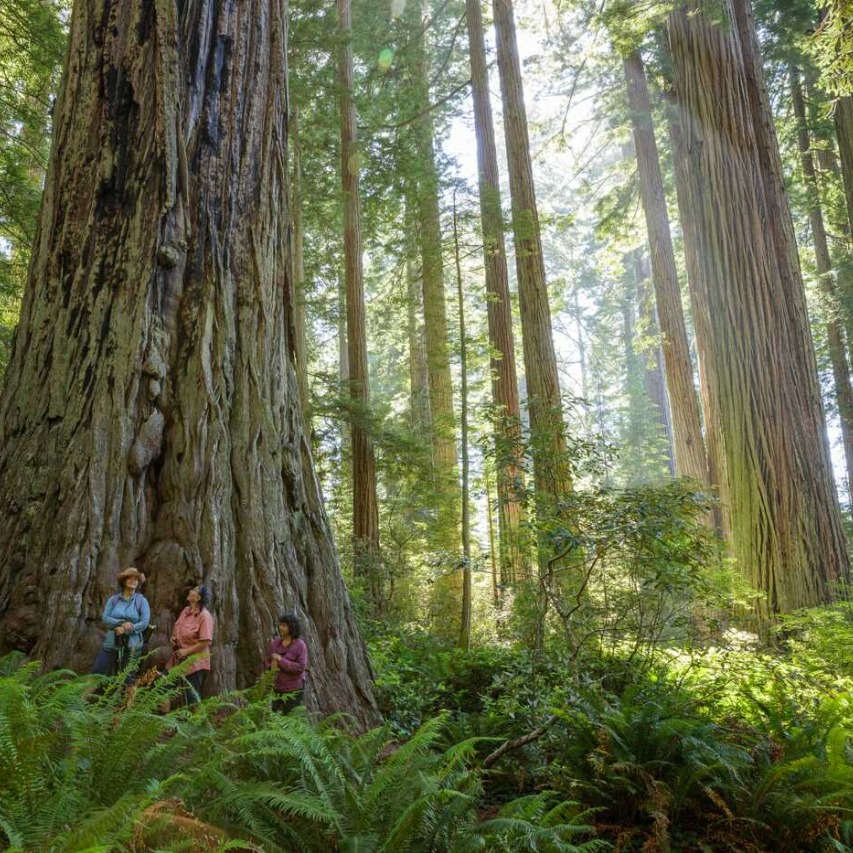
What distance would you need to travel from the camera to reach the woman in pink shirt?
14.2ft

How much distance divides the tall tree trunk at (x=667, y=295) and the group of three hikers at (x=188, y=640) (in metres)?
11.4

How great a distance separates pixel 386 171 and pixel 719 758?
1092 cm

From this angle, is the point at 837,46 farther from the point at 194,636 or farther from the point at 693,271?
the point at 693,271

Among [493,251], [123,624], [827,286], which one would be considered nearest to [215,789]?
[123,624]

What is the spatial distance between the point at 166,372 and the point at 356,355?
6.23 metres

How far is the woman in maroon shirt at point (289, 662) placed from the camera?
4.44 metres

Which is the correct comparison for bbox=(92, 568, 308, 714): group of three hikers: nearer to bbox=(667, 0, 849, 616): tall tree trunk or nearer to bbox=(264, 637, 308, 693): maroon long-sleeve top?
bbox=(264, 637, 308, 693): maroon long-sleeve top

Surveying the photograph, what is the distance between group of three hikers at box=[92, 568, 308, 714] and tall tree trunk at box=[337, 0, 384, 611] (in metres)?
5.46

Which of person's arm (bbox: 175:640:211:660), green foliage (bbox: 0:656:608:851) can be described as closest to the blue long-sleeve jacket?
person's arm (bbox: 175:640:211:660)

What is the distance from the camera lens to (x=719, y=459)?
873 centimetres

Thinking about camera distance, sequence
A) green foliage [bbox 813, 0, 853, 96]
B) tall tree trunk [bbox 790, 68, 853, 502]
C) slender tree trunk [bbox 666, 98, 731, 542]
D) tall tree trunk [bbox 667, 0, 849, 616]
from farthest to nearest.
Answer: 1. tall tree trunk [bbox 790, 68, 853, 502]
2. slender tree trunk [bbox 666, 98, 731, 542]
3. tall tree trunk [bbox 667, 0, 849, 616]
4. green foliage [bbox 813, 0, 853, 96]

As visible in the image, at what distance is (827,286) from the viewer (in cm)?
1719

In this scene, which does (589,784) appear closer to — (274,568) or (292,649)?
(292,649)

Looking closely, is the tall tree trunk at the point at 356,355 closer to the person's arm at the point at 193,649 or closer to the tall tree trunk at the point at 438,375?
the tall tree trunk at the point at 438,375
